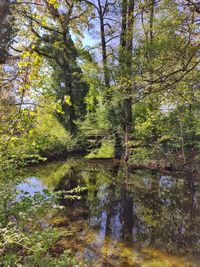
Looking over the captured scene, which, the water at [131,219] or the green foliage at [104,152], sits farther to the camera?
the green foliage at [104,152]

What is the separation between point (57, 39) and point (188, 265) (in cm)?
1510

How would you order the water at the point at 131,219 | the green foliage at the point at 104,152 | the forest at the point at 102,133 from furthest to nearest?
the green foliage at the point at 104,152 → the water at the point at 131,219 → the forest at the point at 102,133

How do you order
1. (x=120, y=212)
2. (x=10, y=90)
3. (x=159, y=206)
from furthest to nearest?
1. (x=159, y=206)
2. (x=120, y=212)
3. (x=10, y=90)

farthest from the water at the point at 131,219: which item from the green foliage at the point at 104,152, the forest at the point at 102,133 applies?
the green foliage at the point at 104,152

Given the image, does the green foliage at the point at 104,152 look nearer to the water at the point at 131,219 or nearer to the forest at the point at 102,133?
the forest at the point at 102,133

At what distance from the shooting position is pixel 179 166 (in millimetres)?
10109

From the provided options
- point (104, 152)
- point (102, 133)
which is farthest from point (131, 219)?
point (104, 152)

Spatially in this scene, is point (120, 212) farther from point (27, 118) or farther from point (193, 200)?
point (27, 118)

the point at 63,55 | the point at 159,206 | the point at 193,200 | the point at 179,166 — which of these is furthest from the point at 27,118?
the point at 63,55

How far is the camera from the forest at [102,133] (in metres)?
2.70

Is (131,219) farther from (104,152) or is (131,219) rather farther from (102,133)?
(104,152)

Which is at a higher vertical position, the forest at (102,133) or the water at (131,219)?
the forest at (102,133)

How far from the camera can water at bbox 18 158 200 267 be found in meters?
4.21

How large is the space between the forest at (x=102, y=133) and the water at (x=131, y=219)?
34mm
